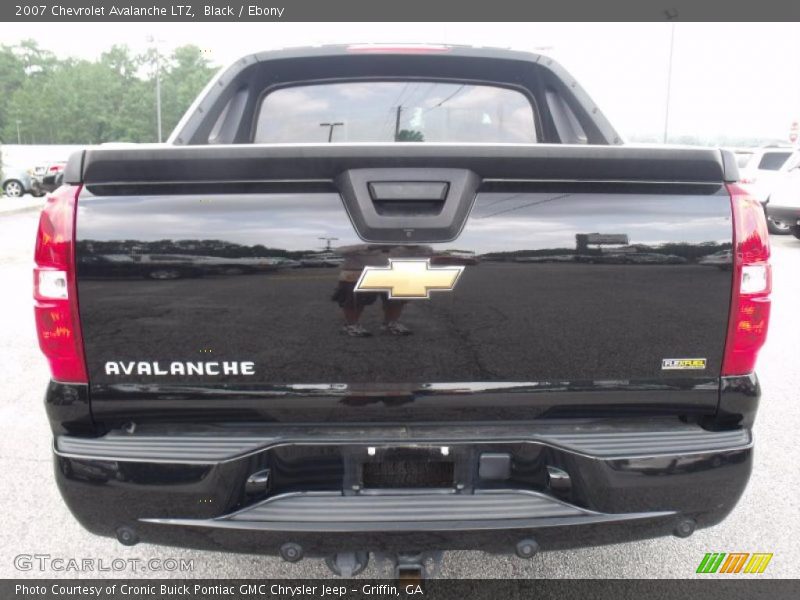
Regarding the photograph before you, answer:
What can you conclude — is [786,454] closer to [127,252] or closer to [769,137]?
[127,252]

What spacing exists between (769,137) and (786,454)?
36804 millimetres

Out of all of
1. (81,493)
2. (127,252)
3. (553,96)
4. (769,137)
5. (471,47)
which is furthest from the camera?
(769,137)

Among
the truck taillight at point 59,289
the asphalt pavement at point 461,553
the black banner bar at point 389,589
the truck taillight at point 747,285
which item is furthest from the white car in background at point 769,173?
the truck taillight at point 59,289

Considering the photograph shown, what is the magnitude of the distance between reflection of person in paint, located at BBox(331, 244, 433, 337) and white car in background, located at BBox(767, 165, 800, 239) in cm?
1355

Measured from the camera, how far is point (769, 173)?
15.8m

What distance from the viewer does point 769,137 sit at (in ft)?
114

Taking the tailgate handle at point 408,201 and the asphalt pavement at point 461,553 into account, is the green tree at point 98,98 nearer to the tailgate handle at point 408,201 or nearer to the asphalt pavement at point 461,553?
the asphalt pavement at point 461,553

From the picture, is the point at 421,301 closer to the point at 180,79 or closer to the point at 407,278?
the point at 407,278

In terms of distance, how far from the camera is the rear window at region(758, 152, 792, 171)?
17.1 metres

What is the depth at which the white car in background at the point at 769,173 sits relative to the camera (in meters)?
13.9

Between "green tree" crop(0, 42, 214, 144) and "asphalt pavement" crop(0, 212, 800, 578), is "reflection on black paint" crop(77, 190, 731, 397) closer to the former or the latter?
"asphalt pavement" crop(0, 212, 800, 578)

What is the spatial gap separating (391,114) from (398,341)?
216 cm

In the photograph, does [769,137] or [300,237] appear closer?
[300,237]

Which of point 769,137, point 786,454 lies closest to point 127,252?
point 786,454
